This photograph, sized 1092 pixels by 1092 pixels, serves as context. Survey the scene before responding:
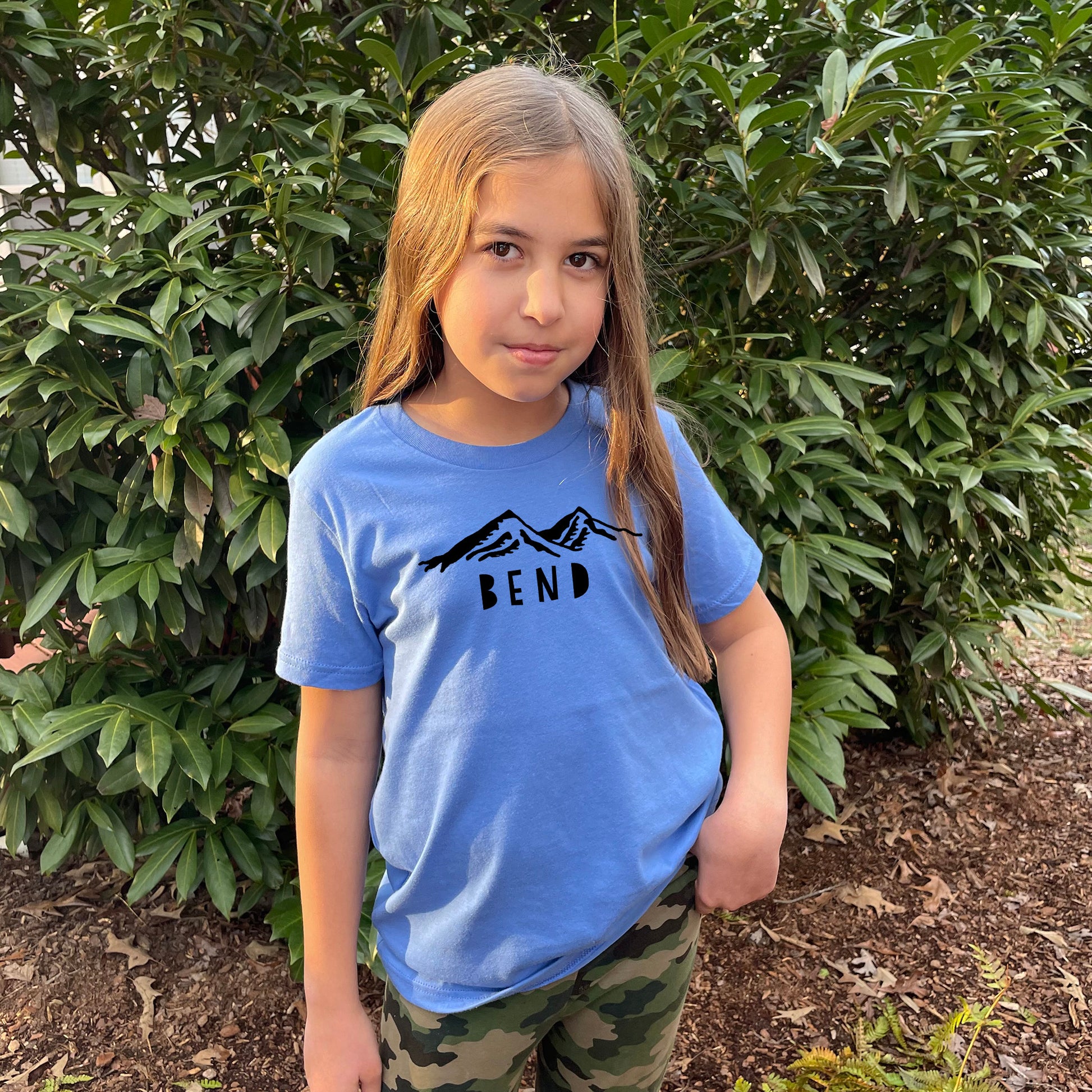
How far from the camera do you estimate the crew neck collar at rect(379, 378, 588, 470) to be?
1329 mm

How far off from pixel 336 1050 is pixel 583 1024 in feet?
1.13

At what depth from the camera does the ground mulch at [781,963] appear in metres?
2.53

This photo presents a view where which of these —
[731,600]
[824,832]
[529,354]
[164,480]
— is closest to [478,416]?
[529,354]

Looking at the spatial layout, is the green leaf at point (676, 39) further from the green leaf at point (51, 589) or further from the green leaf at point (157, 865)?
the green leaf at point (157, 865)

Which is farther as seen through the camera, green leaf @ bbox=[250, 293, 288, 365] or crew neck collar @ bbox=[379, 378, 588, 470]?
green leaf @ bbox=[250, 293, 288, 365]

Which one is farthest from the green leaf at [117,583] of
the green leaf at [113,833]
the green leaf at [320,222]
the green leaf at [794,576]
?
the green leaf at [794,576]

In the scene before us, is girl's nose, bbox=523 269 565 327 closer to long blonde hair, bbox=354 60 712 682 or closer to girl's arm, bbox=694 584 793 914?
long blonde hair, bbox=354 60 712 682

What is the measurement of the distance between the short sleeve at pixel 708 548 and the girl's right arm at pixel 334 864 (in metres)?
0.46

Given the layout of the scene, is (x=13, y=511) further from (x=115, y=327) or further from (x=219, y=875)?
(x=219, y=875)

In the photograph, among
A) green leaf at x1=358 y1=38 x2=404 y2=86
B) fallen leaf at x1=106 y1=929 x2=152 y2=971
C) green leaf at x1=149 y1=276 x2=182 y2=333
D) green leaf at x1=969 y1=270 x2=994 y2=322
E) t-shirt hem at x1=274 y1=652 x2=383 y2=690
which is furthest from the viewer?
fallen leaf at x1=106 y1=929 x2=152 y2=971

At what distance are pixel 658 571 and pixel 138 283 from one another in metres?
1.26

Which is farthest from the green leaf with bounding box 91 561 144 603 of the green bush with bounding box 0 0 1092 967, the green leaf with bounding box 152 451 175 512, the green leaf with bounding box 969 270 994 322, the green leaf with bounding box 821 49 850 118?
the green leaf with bounding box 969 270 994 322

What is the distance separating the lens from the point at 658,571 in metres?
1.40

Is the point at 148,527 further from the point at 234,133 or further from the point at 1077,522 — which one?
the point at 1077,522
